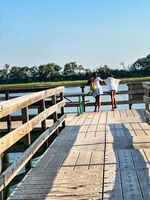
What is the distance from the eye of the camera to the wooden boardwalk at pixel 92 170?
4.88 meters

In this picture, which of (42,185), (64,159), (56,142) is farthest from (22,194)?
(56,142)

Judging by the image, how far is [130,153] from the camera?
705cm

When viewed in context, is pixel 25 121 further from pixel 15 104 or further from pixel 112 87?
pixel 112 87

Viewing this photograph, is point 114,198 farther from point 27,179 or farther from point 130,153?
point 130,153

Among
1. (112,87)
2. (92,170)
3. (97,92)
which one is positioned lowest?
(92,170)

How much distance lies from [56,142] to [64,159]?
5.80 feet

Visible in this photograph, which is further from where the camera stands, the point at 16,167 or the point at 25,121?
the point at 25,121

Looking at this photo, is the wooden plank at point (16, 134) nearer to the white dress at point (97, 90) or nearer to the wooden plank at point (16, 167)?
Result: the wooden plank at point (16, 167)

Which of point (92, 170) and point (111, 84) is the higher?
point (111, 84)

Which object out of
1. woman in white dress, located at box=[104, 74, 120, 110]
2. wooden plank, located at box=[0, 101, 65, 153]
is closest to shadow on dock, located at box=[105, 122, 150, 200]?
wooden plank, located at box=[0, 101, 65, 153]

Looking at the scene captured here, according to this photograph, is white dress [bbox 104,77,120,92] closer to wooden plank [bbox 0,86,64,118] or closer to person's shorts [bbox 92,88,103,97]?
person's shorts [bbox 92,88,103,97]

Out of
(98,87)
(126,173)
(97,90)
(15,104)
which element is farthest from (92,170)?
(98,87)

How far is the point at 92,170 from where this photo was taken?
5969 millimetres

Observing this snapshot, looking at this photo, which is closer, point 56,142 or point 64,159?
point 64,159
